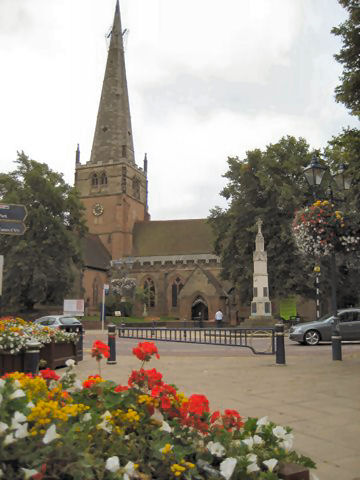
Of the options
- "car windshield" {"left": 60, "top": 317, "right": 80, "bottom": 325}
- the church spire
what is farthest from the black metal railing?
the church spire

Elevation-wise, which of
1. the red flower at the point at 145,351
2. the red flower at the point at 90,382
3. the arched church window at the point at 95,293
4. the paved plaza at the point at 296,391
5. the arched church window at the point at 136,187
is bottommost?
the paved plaza at the point at 296,391

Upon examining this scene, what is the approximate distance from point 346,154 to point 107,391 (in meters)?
14.5

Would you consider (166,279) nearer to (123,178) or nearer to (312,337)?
(123,178)

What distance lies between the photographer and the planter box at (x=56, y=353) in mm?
10668

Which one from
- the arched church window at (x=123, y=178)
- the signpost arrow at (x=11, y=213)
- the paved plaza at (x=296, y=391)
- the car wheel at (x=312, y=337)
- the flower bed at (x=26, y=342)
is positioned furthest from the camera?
the arched church window at (x=123, y=178)

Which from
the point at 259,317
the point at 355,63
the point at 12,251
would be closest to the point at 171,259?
the point at 12,251

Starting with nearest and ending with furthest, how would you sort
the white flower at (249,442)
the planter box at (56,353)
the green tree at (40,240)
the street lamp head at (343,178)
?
the white flower at (249,442) < the planter box at (56,353) < the street lamp head at (343,178) < the green tree at (40,240)

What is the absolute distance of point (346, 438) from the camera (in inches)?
194

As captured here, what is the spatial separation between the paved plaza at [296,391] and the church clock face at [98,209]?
49211 mm

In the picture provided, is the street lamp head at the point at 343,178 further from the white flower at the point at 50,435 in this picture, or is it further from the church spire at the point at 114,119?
the church spire at the point at 114,119

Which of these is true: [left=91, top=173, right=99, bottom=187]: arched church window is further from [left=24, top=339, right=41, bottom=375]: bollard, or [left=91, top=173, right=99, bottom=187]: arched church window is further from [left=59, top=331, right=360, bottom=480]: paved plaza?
[left=24, top=339, right=41, bottom=375]: bollard

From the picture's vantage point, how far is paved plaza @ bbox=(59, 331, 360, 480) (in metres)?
4.57

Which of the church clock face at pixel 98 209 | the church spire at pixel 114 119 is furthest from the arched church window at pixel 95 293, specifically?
the church spire at pixel 114 119

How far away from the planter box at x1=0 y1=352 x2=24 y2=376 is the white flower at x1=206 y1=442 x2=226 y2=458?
7.23 meters
